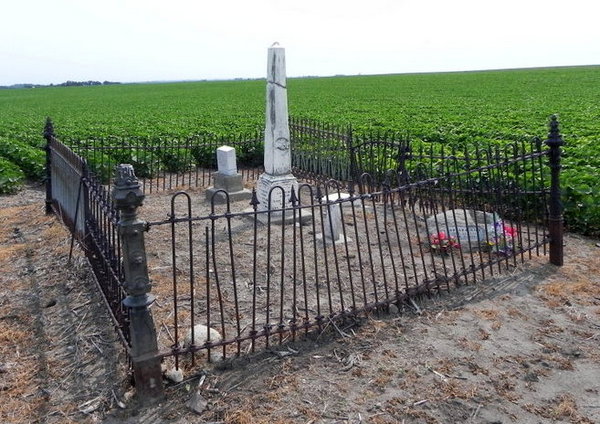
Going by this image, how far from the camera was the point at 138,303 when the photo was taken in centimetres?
378

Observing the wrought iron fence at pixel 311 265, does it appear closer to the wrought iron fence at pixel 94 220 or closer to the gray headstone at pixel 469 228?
the gray headstone at pixel 469 228

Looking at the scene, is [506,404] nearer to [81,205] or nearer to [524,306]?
[524,306]

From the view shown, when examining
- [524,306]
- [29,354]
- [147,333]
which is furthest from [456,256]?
[29,354]

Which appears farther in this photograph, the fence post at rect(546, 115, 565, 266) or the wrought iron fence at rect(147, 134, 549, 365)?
the fence post at rect(546, 115, 565, 266)

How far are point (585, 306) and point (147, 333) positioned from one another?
12.8ft

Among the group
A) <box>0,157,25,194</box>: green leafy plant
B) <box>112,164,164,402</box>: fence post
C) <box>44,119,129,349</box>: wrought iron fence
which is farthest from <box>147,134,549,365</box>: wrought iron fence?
<box>0,157,25,194</box>: green leafy plant

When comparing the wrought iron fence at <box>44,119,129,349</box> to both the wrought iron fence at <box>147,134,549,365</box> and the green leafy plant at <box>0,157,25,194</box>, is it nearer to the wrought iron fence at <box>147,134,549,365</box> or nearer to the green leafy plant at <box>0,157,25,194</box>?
the wrought iron fence at <box>147,134,549,365</box>

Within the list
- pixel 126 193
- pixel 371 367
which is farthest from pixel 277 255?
pixel 126 193

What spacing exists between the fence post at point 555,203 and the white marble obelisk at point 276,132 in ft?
12.2

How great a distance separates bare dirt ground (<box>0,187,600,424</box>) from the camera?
365 cm

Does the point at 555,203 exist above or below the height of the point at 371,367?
above

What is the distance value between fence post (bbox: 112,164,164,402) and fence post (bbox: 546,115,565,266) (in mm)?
4325

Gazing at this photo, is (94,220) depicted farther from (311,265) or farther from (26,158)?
(26,158)

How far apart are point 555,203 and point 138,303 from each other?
4.57 m
